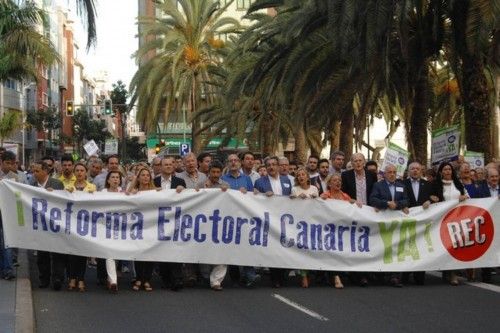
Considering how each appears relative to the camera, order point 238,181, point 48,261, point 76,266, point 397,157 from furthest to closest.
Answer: point 397,157
point 238,181
point 48,261
point 76,266

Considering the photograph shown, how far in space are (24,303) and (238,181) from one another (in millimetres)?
3745

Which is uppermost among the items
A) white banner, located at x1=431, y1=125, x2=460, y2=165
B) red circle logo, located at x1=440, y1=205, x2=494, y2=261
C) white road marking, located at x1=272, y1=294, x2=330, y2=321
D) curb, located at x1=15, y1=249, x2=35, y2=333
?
white banner, located at x1=431, y1=125, x2=460, y2=165

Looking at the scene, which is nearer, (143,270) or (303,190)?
(143,270)

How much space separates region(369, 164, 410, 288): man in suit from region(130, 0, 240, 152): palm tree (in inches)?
1001

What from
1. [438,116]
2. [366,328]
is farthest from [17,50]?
[438,116]

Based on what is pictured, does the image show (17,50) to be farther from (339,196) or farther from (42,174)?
(339,196)

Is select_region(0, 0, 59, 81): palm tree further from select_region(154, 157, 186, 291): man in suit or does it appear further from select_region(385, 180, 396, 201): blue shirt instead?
select_region(385, 180, 396, 201): blue shirt

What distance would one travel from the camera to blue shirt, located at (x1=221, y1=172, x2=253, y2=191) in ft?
39.3

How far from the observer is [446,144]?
57.1 feet

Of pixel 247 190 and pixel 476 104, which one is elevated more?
pixel 476 104

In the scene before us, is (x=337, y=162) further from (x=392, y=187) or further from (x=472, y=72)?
(x=472, y=72)

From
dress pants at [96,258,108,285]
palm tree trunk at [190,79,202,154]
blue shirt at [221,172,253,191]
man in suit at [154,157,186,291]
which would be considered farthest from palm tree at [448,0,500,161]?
palm tree trunk at [190,79,202,154]

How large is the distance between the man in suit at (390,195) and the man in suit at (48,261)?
4.39 m

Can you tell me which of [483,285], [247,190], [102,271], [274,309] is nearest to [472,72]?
[483,285]
